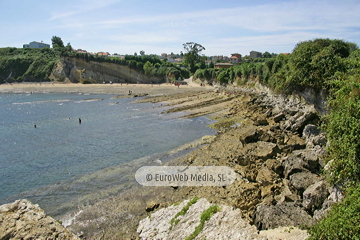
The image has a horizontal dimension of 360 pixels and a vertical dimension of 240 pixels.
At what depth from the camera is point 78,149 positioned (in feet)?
76.5

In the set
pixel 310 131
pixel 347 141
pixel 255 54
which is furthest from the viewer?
pixel 255 54

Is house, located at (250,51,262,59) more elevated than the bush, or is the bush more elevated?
house, located at (250,51,262,59)

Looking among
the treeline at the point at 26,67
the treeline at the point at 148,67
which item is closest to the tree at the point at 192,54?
the treeline at the point at 148,67

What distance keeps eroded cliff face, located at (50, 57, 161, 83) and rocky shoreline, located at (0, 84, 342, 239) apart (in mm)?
76234

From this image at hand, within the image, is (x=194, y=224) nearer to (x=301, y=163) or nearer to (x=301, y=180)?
(x=301, y=180)

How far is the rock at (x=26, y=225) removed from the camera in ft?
20.4

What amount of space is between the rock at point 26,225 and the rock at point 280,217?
6.03 metres

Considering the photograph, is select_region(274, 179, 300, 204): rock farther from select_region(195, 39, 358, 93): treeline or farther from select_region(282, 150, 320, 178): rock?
select_region(195, 39, 358, 93): treeline

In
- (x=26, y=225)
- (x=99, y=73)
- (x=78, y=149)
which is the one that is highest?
(x=99, y=73)

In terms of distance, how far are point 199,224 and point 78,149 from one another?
17.8 meters

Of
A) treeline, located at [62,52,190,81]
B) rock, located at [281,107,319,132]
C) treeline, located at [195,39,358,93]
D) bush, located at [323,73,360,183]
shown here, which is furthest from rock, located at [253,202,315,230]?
treeline, located at [62,52,190,81]

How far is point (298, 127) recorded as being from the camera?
63.6ft

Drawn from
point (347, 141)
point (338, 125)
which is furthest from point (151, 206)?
point (338, 125)

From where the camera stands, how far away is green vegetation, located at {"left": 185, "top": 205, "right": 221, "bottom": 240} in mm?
8587
